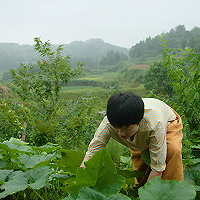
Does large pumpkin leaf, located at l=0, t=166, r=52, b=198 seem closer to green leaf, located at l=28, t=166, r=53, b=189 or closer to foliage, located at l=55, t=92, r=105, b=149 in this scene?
green leaf, located at l=28, t=166, r=53, b=189

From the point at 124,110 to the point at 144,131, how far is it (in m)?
0.26

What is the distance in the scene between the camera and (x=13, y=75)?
128 inches

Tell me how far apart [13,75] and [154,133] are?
119 inches

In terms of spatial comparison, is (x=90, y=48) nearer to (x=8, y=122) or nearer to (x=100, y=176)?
(x=8, y=122)

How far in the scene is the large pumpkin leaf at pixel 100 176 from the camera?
0.48 metres

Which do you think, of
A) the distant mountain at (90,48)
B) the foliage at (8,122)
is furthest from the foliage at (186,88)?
the distant mountain at (90,48)

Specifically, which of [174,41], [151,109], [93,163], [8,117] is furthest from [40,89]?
[174,41]

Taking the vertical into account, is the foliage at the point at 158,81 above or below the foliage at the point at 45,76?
below

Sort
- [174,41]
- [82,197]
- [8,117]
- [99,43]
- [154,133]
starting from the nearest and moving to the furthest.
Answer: [82,197] → [154,133] → [8,117] → [174,41] → [99,43]

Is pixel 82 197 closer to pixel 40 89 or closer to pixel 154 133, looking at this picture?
pixel 154 133

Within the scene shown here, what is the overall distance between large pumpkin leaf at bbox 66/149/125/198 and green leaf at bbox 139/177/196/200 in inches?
2.7

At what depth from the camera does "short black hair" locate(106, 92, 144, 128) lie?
863 millimetres

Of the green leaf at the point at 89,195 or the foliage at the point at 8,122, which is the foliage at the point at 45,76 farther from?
the green leaf at the point at 89,195

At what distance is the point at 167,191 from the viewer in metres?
0.46
